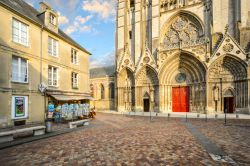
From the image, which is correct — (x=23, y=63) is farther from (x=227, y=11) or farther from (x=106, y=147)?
(x=227, y=11)

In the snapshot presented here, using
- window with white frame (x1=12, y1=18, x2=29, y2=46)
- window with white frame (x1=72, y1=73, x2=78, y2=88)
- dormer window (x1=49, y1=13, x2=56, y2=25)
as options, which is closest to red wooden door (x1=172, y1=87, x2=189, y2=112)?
window with white frame (x1=72, y1=73, x2=78, y2=88)

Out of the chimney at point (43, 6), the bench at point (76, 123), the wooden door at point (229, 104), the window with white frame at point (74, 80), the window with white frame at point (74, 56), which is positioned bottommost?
the bench at point (76, 123)

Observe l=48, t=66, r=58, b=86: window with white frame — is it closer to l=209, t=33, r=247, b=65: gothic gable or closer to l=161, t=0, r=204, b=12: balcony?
l=209, t=33, r=247, b=65: gothic gable

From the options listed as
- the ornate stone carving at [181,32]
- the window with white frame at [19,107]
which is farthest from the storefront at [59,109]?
the ornate stone carving at [181,32]

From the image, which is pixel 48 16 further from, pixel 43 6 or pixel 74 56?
→ pixel 74 56

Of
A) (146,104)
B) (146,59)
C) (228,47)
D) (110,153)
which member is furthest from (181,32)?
(110,153)

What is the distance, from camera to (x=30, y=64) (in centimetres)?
1332

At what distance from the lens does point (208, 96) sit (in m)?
21.8

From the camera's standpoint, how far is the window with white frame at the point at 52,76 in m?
15.6

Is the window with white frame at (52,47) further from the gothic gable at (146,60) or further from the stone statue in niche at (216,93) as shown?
the stone statue in niche at (216,93)

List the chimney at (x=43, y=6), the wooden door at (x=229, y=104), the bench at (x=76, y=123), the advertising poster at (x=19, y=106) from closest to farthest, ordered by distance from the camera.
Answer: the bench at (x=76, y=123), the advertising poster at (x=19, y=106), the chimney at (x=43, y=6), the wooden door at (x=229, y=104)

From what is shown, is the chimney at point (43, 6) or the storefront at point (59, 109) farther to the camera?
the chimney at point (43, 6)

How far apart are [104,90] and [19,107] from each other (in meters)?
20.5

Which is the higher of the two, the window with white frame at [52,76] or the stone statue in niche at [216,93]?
the window with white frame at [52,76]
